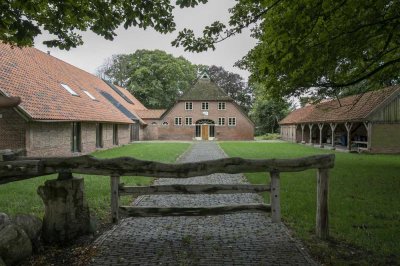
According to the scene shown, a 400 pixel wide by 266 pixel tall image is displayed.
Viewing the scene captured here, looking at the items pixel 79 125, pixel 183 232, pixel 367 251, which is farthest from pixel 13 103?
pixel 79 125

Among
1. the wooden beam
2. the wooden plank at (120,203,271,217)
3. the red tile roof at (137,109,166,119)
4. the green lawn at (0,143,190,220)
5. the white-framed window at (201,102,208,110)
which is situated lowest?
the green lawn at (0,143,190,220)

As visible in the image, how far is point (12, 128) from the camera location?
50.8 ft

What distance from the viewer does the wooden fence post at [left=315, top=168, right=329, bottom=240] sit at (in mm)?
5410

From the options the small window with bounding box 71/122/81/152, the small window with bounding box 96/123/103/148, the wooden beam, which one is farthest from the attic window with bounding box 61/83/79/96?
the wooden beam

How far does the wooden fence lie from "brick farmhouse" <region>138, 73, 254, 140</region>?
39.7 meters

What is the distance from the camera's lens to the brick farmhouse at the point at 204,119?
45.2 metres

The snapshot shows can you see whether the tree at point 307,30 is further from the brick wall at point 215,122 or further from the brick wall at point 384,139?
the brick wall at point 215,122

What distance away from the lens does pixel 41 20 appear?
7.62m

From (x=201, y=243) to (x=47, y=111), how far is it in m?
14.7

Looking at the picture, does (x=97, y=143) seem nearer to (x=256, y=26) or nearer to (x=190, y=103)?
(x=256, y=26)

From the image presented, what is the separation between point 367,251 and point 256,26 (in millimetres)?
10855

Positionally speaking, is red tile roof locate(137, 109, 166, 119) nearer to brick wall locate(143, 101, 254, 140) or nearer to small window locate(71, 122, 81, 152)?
brick wall locate(143, 101, 254, 140)

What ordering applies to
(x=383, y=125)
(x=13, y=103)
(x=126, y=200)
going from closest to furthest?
1. (x=13, y=103)
2. (x=126, y=200)
3. (x=383, y=125)

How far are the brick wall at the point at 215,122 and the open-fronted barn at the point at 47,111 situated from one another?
653 inches
